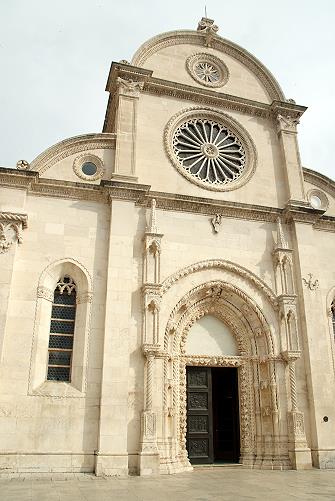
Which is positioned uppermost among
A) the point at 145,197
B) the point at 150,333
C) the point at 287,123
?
the point at 287,123

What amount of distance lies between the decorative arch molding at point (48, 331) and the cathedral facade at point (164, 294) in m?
0.04

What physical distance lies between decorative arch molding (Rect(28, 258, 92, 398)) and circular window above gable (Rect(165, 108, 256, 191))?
200 inches

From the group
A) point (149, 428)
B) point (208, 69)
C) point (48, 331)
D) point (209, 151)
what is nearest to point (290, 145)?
point (209, 151)

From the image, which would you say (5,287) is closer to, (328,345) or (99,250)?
(99,250)

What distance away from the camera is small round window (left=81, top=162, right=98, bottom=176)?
14367 mm

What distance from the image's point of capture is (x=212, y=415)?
13680 mm

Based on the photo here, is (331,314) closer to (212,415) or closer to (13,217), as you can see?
(212,415)

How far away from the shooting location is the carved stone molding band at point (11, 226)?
1245 centimetres

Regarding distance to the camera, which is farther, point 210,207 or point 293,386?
point 210,207

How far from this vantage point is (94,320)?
40.8 ft

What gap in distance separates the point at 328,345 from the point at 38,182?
10.3 m

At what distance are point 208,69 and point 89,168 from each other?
6942 mm

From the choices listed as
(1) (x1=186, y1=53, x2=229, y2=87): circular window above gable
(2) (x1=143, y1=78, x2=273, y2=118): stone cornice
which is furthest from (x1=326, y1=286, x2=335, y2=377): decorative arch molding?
(1) (x1=186, y1=53, x2=229, y2=87): circular window above gable

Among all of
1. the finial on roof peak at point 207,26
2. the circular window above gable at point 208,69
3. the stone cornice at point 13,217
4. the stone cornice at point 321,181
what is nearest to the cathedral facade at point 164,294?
the stone cornice at point 13,217
